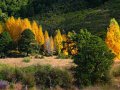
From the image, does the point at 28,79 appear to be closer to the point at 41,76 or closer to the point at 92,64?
the point at 41,76

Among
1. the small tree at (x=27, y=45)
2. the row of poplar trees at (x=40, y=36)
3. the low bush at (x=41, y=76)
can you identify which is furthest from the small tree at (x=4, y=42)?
the low bush at (x=41, y=76)

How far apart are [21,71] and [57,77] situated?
267cm

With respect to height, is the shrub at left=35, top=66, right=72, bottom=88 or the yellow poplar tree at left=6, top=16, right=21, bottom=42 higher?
the yellow poplar tree at left=6, top=16, right=21, bottom=42

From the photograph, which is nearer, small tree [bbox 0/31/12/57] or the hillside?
small tree [bbox 0/31/12/57]

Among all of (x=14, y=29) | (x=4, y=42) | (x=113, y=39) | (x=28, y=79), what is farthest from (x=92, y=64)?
(x=14, y=29)

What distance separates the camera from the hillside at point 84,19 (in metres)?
146

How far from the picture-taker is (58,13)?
183625 millimetres

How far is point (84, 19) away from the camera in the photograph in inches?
6230

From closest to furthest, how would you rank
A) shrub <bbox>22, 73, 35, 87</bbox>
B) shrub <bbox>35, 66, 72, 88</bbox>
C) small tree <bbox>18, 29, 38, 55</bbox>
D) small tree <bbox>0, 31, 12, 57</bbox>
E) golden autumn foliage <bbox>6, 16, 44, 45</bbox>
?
shrub <bbox>22, 73, 35, 87</bbox>
shrub <bbox>35, 66, 72, 88</bbox>
small tree <bbox>18, 29, 38, 55</bbox>
small tree <bbox>0, 31, 12, 57</bbox>
golden autumn foliage <bbox>6, 16, 44, 45</bbox>

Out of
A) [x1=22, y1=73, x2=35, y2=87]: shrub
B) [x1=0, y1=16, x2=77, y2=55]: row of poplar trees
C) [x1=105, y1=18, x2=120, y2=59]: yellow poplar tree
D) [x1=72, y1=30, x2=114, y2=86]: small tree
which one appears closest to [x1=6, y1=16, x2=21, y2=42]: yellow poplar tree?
[x1=0, y1=16, x2=77, y2=55]: row of poplar trees

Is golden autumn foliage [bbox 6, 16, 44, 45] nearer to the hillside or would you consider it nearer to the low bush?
the hillside

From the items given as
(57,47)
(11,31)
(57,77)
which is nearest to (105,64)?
(57,77)

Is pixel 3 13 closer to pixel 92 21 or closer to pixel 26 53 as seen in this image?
pixel 92 21

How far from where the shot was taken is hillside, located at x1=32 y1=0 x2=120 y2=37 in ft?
479
